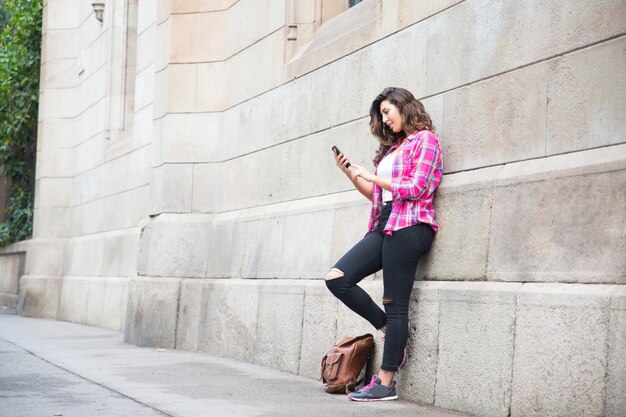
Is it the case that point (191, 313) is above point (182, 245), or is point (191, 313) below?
below

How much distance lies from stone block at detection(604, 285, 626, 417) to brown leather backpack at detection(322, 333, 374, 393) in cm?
244

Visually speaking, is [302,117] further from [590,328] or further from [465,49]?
[590,328]

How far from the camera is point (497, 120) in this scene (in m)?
6.49

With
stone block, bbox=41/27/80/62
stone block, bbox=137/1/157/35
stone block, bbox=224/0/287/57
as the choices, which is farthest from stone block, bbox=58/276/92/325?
stone block, bbox=224/0/287/57

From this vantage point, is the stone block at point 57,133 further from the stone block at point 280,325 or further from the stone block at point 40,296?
the stone block at point 280,325

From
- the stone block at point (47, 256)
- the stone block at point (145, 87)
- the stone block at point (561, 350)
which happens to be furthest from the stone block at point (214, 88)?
the stone block at point (47, 256)

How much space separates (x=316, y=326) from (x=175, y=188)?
10.9 ft

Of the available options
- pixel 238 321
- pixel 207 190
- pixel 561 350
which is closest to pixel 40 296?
pixel 207 190

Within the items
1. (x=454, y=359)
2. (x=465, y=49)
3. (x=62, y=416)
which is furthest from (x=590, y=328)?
(x=62, y=416)

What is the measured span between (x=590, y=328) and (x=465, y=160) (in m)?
1.78

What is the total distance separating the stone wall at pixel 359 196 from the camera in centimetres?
557

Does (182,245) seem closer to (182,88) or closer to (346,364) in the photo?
(182,88)

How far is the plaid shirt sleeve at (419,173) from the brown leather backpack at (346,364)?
109cm

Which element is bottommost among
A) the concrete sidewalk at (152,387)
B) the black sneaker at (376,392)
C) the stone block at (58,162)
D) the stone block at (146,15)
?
the concrete sidewalk at (152,387)
